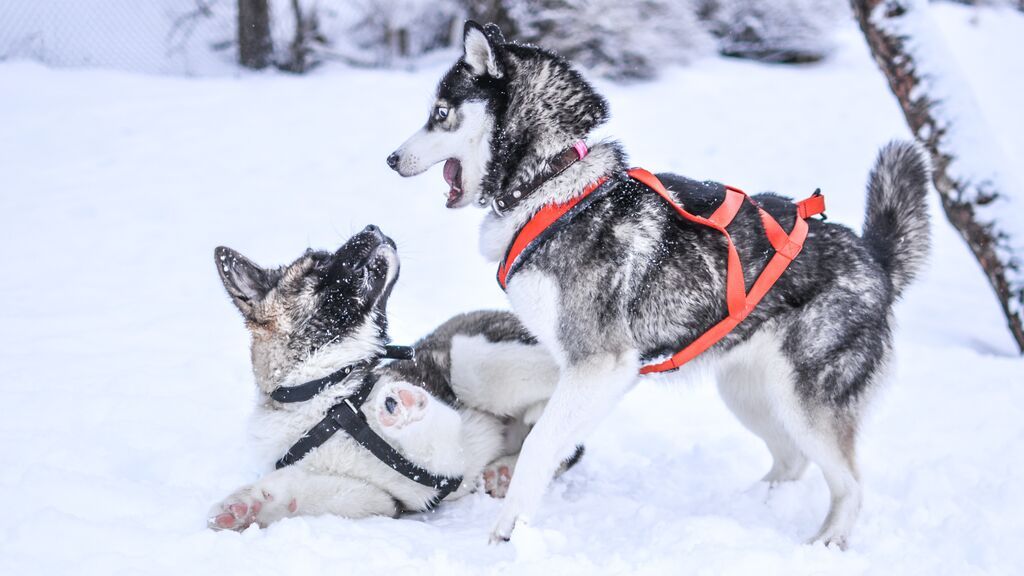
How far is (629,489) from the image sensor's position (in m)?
3.46

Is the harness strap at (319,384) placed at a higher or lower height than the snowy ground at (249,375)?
higher

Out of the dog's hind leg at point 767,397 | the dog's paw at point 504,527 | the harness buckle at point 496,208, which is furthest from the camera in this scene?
the harness buckle at point 496,208

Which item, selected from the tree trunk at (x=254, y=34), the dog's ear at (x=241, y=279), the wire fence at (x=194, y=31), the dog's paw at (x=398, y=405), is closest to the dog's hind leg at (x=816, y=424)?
the dog's paw at (x=398, y=405)

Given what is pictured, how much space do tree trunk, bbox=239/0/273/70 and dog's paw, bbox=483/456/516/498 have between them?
29.5ft

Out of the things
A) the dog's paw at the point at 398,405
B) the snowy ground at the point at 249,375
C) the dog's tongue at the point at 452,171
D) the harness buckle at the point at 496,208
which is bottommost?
the snowy ground at the point at 249,375

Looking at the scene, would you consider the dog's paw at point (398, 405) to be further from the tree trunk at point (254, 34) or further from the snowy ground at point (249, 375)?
the tree trunk at point (254, 34)

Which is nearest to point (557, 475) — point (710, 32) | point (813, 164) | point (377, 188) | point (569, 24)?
point (377, 188)

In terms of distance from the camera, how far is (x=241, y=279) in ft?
10.6

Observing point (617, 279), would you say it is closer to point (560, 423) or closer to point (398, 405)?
point (560, 423)

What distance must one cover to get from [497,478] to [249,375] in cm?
182

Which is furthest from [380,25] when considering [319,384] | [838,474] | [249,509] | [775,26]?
[838,474]

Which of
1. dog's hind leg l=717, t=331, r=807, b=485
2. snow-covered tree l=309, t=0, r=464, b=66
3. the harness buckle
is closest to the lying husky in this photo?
the harness buckle

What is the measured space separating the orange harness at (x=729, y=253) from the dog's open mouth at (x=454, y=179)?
0.37m

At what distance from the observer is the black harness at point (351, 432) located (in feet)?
9.81
